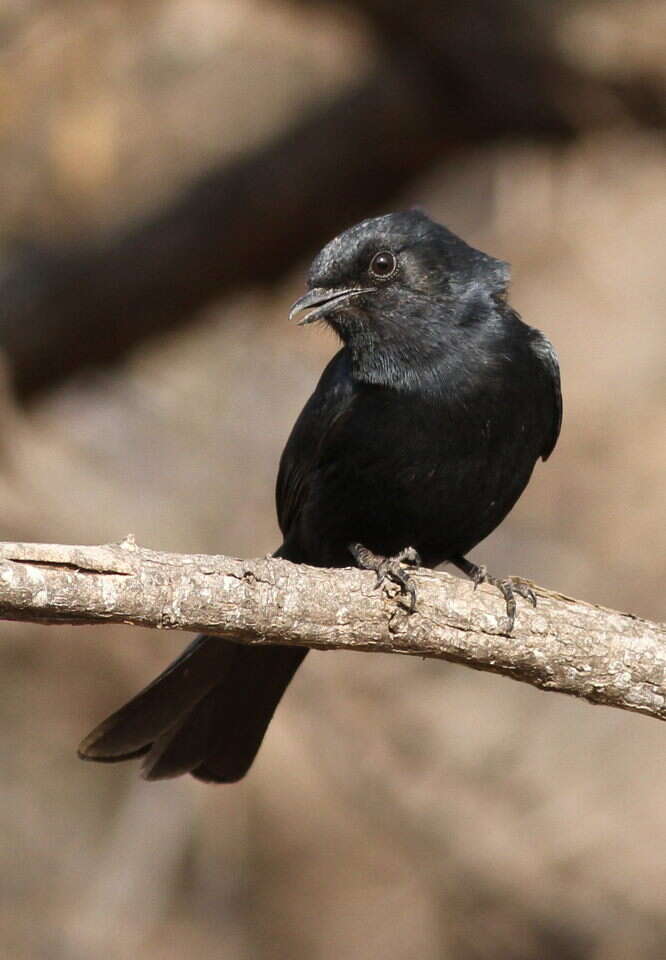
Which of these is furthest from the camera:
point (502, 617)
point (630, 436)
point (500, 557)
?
point (630, 436)

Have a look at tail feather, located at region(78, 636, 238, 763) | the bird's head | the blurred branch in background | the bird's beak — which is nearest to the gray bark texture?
tail feather, located at region(78, 636, 238, 763)

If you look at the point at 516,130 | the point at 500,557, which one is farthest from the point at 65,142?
the point at 500,557

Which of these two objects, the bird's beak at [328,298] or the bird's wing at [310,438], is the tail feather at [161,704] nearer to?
the bird's wing at [310,438]

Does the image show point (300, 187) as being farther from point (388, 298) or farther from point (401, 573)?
point (401, 573)

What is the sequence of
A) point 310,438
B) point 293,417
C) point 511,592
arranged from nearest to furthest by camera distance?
point 511,592 < point 310,438 < point 293,417

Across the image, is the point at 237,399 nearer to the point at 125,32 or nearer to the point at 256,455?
the point at 256,455

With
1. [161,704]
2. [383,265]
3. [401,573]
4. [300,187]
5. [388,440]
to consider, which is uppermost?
[300,187]

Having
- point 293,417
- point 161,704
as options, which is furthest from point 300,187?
point 161,704
